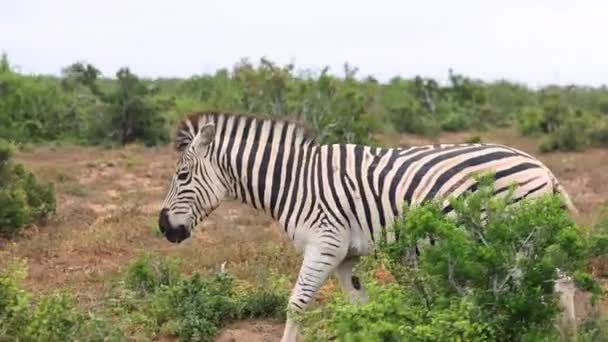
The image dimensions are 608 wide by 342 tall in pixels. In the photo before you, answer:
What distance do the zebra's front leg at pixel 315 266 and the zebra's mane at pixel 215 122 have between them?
2.69ft

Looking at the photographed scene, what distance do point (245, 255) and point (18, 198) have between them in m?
2.83

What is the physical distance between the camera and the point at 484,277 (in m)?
4.14

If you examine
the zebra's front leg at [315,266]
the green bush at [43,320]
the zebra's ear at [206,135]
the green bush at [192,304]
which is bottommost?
the green bush at [192,304]

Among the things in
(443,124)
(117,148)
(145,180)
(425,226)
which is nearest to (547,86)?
(443,124)

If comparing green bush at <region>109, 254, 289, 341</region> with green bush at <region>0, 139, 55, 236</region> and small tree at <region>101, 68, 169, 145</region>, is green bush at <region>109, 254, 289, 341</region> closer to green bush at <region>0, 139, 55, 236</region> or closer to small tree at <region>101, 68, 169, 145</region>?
green bush at <region>0, 139, 55, 236</region>

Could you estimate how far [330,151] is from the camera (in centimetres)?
591

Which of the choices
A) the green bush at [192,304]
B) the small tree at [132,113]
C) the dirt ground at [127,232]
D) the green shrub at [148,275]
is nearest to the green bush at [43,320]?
the green bush at [192,304]

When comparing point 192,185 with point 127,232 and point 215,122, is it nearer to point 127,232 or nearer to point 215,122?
point 215,122

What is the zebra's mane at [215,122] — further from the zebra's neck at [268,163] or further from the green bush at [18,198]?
the green bush at [18,198]

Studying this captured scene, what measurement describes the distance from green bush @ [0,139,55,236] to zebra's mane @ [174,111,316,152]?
13.9ft

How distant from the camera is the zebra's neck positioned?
584 cm

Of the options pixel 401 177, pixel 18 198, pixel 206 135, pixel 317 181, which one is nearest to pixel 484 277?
pixel 401 177

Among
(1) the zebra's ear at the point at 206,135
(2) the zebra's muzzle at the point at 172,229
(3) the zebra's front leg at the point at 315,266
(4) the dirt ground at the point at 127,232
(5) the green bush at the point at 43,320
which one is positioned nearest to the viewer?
(5) the green bush at the point at 43,320

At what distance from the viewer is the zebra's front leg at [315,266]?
18.3ft
